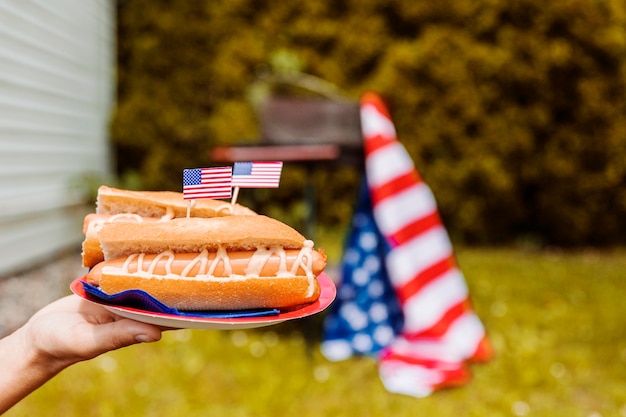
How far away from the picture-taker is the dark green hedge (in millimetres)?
7539

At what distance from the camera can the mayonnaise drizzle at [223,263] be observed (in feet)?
5.25

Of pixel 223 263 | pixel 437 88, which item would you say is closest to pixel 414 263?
pixel 223 263

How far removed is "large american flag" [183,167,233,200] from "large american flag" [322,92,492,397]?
2718 mm

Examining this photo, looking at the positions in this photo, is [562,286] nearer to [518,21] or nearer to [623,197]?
[623,197]

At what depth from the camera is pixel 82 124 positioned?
23.6 feet

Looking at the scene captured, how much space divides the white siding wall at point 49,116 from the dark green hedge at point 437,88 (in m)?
0.46

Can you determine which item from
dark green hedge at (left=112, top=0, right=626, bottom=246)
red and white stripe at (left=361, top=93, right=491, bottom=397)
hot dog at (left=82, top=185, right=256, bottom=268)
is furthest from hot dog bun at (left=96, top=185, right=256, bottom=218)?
dark green hedge at (left=112, top=0, right=626, bottom=246)

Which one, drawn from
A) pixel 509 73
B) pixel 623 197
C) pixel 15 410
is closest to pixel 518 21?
pixel 509 73

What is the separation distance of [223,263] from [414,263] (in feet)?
9.11

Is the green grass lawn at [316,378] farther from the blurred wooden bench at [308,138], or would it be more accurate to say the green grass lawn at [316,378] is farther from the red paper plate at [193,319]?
the red paper plate at [193,319]

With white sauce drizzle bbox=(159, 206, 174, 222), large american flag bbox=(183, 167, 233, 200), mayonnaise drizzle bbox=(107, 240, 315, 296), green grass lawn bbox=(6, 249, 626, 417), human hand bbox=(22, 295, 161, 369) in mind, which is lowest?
green grass lawn bbox=(6, 249, 626, 417)

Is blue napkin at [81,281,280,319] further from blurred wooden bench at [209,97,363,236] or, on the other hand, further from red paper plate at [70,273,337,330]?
blurred wooden bench at [209,97,363,236]

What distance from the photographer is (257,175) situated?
1635 millimetres

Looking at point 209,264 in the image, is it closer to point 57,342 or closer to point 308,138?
point 57,342
